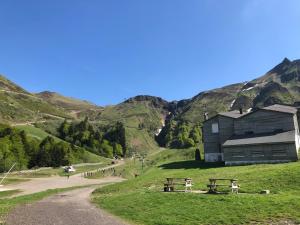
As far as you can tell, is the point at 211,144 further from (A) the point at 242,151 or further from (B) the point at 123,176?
(B) the point at 123,176

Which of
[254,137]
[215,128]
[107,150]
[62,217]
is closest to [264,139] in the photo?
[254,137]

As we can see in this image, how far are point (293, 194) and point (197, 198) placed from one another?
23.6 ft

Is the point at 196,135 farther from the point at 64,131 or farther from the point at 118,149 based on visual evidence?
the point at 64,131

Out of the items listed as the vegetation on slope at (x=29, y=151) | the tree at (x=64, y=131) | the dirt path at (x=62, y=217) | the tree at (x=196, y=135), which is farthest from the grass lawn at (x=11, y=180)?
the tree at (x=196, y=135)

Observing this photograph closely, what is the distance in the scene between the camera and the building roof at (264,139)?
50.4m

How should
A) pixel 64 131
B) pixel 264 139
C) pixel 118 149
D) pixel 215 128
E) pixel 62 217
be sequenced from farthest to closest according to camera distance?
pixel 118 149
pixel 64 131
pixel 215 128
pixel 264 139
pixel 62 217

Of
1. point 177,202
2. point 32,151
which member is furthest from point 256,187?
point 32,151

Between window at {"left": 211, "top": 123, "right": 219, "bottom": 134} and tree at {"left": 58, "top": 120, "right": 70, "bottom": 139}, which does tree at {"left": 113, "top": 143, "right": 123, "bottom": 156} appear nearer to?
tree at {"left": 58, "top": 120, "right": 70, "bottom": 139}

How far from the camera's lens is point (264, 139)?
52750 mm

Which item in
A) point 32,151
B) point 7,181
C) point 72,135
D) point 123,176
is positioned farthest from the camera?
point 72,135

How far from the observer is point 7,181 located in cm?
6675

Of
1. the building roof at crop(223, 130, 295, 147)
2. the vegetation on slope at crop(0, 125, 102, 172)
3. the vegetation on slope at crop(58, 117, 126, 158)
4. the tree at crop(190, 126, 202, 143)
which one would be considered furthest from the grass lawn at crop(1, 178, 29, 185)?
the tree at crop(190, 126, 202, 143)

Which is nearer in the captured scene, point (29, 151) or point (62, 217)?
point (62, 217)

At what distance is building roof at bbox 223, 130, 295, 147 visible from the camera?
5044 centimetres
